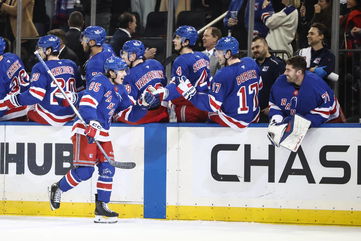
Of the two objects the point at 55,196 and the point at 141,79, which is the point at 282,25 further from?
the point at 55,196

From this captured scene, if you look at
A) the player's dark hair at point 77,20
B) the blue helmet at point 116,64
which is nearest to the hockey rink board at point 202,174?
the blue helmet at point 116,64

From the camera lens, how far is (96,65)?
9148 millimetres

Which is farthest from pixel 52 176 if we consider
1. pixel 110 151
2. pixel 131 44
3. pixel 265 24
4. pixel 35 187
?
pixel 265 24

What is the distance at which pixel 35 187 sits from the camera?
9.12 metres

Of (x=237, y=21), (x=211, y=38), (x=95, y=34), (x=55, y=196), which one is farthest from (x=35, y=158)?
(x=237, y=21)

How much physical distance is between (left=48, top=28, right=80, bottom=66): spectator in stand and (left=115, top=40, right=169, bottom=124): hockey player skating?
88 cm

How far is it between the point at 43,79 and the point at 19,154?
27.9 inches

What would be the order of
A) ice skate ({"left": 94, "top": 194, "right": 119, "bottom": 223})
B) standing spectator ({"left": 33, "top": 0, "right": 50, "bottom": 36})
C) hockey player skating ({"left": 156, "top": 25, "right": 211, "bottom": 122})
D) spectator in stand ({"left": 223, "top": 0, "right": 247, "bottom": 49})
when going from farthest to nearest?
1. standing spectator ({"left": 33, "top": 0, "right": 50, "bottom": 36})
2. spectator in stand ({"left": 223, "top": 0, "right": 247, "bottom": 49})
3. hockey player skating ({"left": 156, "top": 25, "right": 211, "bottom": 122})
4. ice skate ({"left": 94, "top": 194, "right": 119, "bottom": 223})

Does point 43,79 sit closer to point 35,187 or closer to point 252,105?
point 35,187

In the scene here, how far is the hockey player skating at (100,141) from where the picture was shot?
8.44 metres

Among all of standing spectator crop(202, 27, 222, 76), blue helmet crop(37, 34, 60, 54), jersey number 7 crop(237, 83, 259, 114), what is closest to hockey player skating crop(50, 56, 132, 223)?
blue helmet crop(37, 34, 60, 54)

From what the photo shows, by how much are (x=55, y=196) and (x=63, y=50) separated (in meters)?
1.78

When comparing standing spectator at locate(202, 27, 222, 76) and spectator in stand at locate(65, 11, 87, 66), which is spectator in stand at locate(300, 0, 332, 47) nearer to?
standing spectator at locate(202, 27, 222, 76)

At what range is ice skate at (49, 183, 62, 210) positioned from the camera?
8680 millimetres
